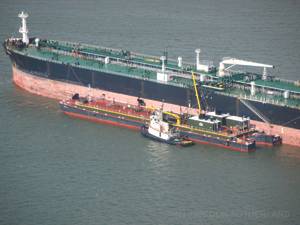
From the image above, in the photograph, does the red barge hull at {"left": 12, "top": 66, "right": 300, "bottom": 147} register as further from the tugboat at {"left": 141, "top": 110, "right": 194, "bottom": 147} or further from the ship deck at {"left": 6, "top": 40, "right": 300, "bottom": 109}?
the tugboat at {"left": 141, "top": 110, "right": 194, "bottom": 147}

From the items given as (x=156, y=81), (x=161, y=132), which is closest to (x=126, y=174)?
(x=161, y=132)

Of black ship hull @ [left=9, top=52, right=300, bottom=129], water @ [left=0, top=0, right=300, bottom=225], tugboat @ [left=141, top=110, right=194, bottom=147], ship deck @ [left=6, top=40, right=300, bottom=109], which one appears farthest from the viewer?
ship deck @ [left=6, top=40, right=300, bottom=109]

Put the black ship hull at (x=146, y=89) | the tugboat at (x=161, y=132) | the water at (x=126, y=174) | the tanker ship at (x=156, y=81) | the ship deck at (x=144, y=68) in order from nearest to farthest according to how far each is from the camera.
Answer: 1. the water at (x=126, y=174)
2. the tugboat at (x=161, y=132)
3. the black ship hull at (x=146, y=89)
4. the tanker ship at (x=156, y=81)
5. the ship deck at (x=144, y=68)

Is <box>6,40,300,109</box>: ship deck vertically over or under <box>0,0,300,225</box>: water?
over

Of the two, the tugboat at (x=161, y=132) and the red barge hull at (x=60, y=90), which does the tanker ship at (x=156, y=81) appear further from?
the tugboat at (x=161, y=132)

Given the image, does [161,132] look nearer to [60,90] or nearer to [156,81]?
[156,81]

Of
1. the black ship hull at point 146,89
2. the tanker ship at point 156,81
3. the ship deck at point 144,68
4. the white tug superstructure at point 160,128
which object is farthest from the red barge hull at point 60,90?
the white tug superstructure at point 160,128

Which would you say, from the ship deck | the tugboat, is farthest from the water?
the ship deck
